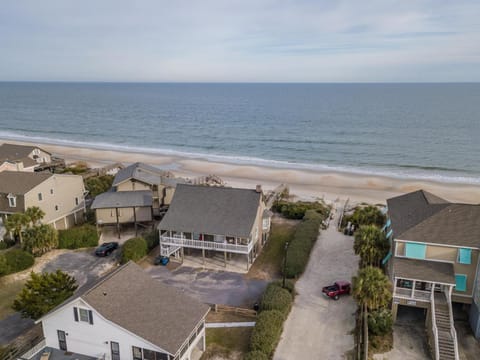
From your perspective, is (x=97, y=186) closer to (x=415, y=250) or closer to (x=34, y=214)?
(x=34, y=214)

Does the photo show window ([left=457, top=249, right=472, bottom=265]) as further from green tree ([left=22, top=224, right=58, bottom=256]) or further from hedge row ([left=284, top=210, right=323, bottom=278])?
green tree ([left=22, top=224, right=58, bottom=256])

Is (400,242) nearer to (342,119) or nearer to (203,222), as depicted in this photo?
(203,222)

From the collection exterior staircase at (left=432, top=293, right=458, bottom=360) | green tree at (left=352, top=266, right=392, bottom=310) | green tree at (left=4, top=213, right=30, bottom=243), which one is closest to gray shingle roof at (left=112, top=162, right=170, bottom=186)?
green tree at (left=4, top=213, right=30, bottom=243)

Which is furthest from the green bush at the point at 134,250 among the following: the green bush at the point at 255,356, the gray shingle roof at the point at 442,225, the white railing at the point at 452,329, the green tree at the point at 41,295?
the white railing at the point at 452,329

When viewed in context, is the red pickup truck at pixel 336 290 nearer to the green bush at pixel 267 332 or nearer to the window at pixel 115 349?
the green bush at pixel 267 332

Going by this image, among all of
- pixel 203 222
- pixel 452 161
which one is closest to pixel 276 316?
pixel 203 222
